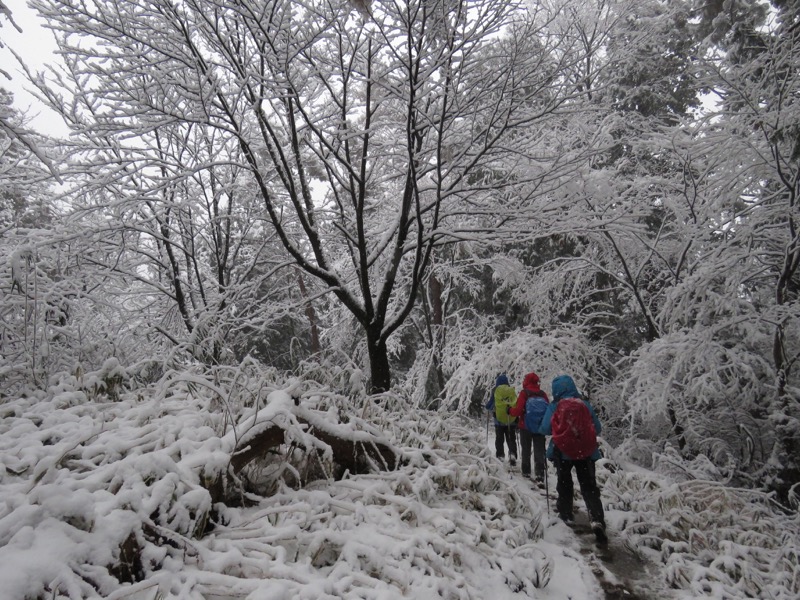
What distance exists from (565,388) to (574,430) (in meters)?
0.47

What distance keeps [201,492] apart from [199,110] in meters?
6.29

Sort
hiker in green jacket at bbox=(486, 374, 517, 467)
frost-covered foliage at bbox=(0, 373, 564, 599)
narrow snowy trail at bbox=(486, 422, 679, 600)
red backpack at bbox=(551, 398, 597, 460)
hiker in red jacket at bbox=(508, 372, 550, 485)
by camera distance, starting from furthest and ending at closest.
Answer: hiker in green jacket at bbox=(486, 374, 517, 467)
hiker in red jacket at bbox=(508, 372, 550, 485)
red backpack at bbox=(551, 398, 597, 460)
narrow snowy trail at bbox=(486, 422, 679, 600)
frost-covered foliage at bbox=(0, 373, 564, 599)

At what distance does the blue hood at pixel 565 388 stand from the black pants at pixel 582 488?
617mm

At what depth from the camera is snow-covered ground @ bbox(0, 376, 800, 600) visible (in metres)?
1.78

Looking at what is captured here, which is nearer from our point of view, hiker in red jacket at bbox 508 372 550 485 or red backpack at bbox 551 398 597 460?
red backpack at bbox 551 398 597 460

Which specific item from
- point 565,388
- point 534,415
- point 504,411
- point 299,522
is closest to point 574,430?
point 565,388

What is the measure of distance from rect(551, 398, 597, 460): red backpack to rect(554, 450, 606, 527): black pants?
126 mm

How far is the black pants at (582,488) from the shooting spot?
4273mm

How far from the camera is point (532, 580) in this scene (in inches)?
121

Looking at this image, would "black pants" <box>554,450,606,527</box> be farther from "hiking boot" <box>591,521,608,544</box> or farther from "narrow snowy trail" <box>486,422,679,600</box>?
"narrow snowy trail" <box>486,422,679,600</box>

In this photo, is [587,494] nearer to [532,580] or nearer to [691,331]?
[532,580]

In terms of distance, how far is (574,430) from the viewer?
14.5ft

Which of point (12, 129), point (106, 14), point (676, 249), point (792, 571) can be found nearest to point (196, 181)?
point (106, 14)

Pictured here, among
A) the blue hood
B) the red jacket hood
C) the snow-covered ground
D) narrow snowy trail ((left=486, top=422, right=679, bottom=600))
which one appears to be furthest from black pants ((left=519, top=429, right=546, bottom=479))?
the blue hood
